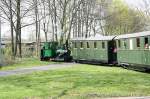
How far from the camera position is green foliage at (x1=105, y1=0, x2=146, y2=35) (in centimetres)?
8700

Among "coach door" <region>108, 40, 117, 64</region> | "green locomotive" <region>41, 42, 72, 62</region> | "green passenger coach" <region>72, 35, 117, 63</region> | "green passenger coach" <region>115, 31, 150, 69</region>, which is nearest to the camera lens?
"green passenger coach" <region>115, 31, 150, 69</region>

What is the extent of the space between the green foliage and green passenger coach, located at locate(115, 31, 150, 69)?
50.8 m

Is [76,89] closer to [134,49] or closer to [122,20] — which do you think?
[134,49]

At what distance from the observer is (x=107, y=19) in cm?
8606

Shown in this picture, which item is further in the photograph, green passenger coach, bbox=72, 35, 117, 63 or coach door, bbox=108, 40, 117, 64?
green passenger coach, bbox=72, 35, 117, 63

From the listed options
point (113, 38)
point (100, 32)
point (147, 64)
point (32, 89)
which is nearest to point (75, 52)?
point (113, 38)

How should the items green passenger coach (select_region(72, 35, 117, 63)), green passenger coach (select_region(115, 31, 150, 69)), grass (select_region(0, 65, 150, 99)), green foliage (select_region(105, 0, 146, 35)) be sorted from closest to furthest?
grass (select_region(0, 65, 150, 99))
green passenger coach (select_region(115, 31, 150, 69))
green passenger coach (select_region(72, 35, 117, 63))
green foliage (select_region(105, 0, 146, 35))

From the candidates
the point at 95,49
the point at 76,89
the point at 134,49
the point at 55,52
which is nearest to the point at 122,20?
the point at 55,52

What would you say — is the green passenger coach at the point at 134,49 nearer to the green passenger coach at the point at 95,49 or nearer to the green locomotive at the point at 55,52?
the green passenger coach at the point at 95,49

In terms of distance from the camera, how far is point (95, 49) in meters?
41.6

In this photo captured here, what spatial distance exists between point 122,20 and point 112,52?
51306 millimetres

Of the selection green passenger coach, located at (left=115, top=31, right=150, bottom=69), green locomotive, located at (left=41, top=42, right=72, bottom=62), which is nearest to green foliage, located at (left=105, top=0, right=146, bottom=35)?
green locomotive, located at (left=41, top=42, right=72, bottom=62)

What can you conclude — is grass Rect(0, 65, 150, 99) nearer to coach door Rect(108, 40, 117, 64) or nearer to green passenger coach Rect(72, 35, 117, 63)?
coach door Rect(108, 40, 117, 64)

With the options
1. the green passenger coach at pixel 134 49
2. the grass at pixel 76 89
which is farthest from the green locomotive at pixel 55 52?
the grass at pixel 76 89
